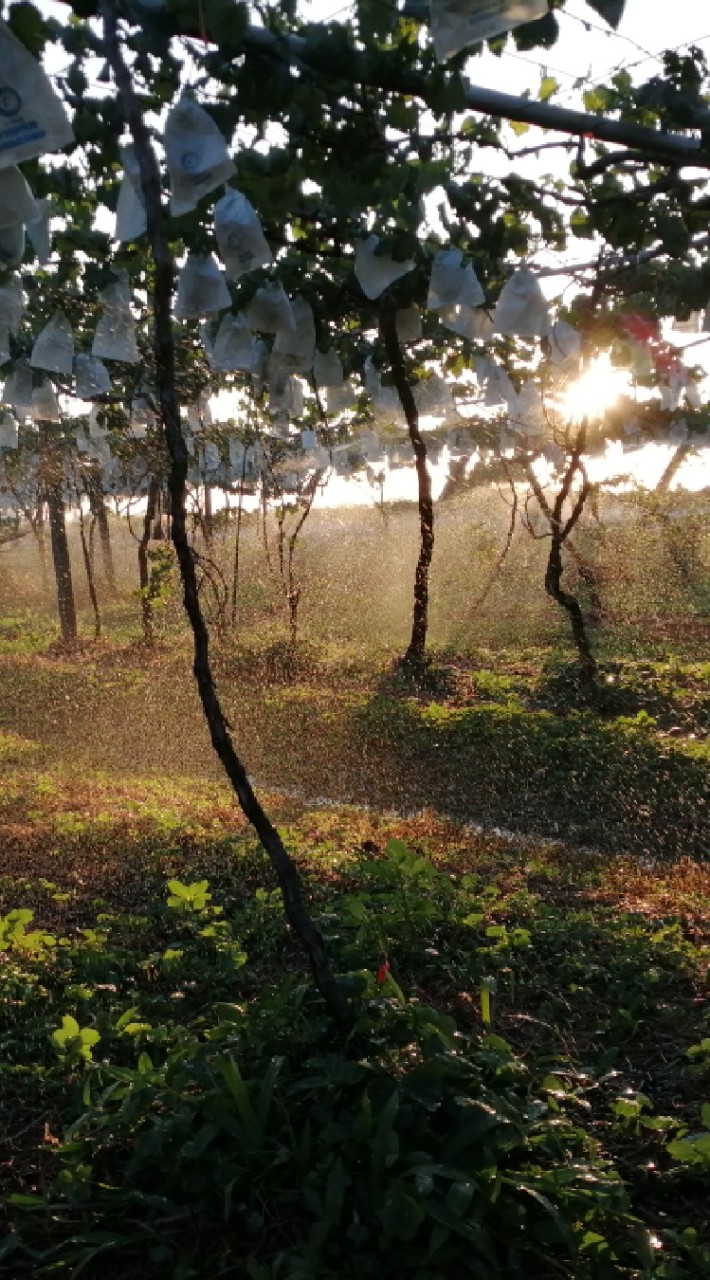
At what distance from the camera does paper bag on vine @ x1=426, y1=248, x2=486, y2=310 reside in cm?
443

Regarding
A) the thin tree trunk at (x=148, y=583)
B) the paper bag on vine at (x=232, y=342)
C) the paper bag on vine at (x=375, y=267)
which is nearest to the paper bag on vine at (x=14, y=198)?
the paper bag on vine at (x=375, y=267)

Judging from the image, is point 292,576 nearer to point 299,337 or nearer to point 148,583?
point 148,583

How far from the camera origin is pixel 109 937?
12.3 ft

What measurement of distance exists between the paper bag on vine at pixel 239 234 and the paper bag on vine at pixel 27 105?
0.82m

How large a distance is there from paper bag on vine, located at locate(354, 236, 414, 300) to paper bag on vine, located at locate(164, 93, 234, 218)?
1.45m

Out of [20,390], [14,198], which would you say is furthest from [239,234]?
[20,390]

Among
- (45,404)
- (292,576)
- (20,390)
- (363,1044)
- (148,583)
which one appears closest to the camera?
(363,1044)

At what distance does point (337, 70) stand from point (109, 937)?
2938 mm

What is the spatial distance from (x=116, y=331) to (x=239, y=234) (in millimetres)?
1782

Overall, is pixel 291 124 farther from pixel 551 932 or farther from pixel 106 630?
pixel 106 630

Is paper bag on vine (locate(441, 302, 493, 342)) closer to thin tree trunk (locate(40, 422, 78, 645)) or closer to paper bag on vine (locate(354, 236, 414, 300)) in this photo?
paper bag on vine (locate(354, 236, 414, 300))

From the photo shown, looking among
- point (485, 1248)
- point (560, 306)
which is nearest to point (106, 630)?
point (560, 306)

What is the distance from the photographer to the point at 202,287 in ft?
12.7

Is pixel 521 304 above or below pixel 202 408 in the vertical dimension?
below
